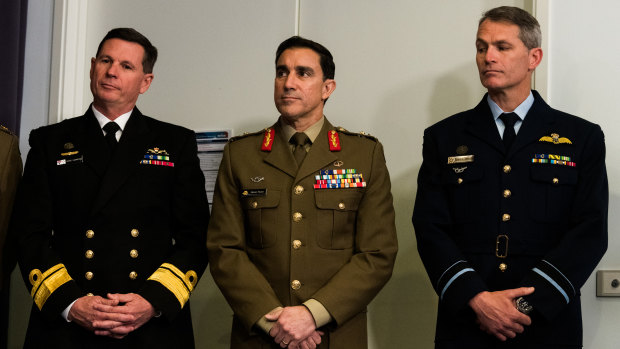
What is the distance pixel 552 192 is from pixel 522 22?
2.07ft

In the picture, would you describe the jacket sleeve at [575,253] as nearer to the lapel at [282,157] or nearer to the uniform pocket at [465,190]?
the uniform pocket at [465,190]

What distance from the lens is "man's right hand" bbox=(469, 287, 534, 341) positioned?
92.0 inches

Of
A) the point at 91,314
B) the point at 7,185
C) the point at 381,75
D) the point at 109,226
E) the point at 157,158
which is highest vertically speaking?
the point at 381,75

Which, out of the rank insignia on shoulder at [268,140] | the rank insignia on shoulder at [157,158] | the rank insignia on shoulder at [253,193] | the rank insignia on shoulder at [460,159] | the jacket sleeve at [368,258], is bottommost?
the jacket sleeve at [368,258]

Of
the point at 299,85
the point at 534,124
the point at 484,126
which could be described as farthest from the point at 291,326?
the point at 534,124

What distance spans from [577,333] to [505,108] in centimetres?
82

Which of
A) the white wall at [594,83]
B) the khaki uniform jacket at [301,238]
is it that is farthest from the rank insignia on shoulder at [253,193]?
the white wall at [594,83]

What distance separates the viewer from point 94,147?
2.71 metres

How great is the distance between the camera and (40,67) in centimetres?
407

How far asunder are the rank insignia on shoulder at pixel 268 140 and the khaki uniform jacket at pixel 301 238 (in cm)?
2

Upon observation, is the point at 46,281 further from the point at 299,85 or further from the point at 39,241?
the point at 299,85

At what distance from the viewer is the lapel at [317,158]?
2.65 meters

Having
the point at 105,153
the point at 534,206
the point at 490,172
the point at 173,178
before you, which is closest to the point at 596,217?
the point at 534,206

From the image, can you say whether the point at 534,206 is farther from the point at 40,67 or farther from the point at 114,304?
the point at 40,67
